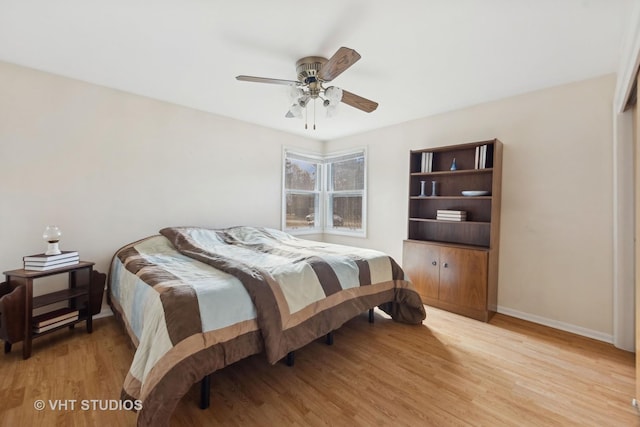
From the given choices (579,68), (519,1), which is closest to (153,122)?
(519,1)

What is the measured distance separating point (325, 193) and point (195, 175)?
222 cm

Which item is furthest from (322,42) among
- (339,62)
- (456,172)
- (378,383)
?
(378,383)

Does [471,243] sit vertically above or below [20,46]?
below

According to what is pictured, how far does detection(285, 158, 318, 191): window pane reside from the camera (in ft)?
14.5

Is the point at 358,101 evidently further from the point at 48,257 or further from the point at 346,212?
the point at 48,257

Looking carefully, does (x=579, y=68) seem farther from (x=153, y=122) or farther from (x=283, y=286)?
(x=153, y=122)


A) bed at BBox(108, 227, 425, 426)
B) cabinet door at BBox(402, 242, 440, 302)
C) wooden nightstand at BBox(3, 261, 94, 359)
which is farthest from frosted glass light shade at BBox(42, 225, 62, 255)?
cabinet door at BBox(402, 242, 440, 302)

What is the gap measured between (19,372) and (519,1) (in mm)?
3879

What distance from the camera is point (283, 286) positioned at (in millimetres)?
1819

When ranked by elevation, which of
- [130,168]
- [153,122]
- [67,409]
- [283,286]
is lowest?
[67,409]

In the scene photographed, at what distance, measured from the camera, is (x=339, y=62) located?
1723 millimetres

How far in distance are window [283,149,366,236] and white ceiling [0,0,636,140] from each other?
168 centimetres

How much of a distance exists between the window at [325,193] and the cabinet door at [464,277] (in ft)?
4.94

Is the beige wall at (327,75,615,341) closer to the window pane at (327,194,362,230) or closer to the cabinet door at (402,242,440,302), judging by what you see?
the cabinet door at (402,242,440,302)
